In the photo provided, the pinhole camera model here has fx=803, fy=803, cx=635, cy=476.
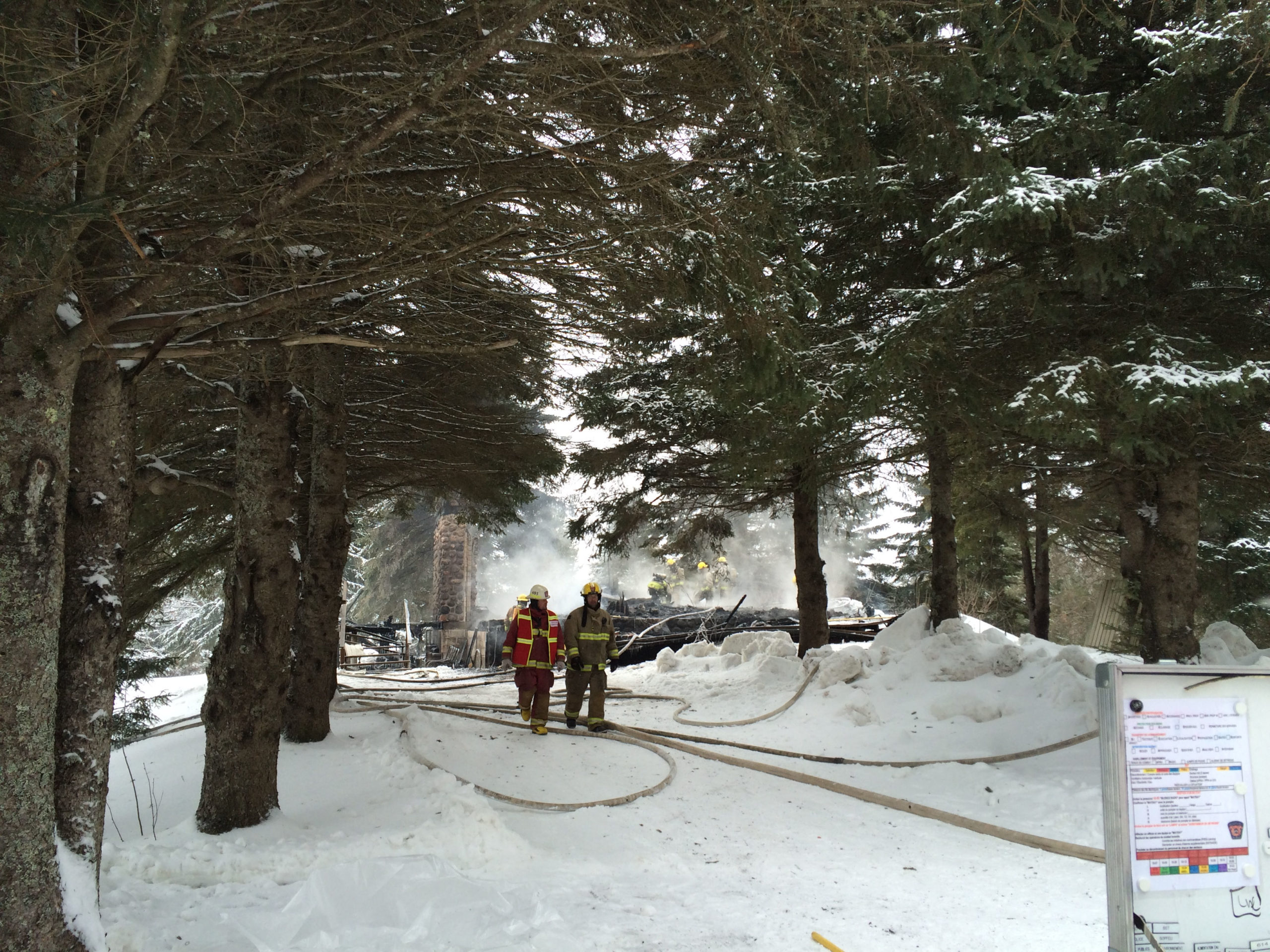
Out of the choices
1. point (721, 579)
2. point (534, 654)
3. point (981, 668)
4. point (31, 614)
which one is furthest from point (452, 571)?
point (31, 614)

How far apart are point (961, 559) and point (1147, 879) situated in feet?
61.6

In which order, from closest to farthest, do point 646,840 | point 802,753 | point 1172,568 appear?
point 646,840 < point 1172,568 < point 802,753

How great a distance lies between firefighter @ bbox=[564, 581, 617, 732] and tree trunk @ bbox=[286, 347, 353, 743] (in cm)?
272

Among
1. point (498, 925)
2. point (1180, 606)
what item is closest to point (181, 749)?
point (498, 925)

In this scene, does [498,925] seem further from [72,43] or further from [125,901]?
[72,43]

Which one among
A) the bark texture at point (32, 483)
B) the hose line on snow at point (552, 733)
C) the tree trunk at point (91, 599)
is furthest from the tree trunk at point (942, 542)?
the bark texture at point (32, 483)

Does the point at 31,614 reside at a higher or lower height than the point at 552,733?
higher

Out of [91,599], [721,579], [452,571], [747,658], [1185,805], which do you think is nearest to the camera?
[1185,805]

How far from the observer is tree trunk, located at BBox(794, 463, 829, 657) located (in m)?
13.2

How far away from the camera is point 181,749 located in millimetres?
7824

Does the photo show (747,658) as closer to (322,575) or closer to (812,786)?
(812,786)

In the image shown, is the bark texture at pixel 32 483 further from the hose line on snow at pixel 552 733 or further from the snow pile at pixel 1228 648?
the snow pile at pixel 1228 648

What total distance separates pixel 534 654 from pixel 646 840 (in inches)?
156

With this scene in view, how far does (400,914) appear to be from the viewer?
148 inches
